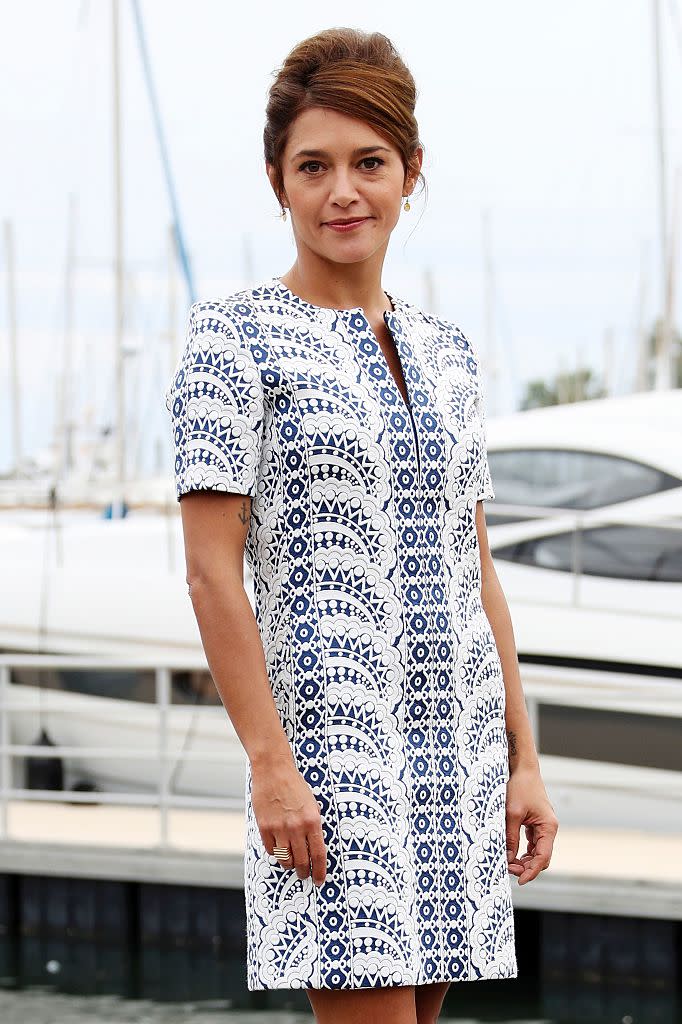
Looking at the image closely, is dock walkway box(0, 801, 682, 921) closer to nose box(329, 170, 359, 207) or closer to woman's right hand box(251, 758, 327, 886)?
woman's right hand box(251, 758, 327, 886)

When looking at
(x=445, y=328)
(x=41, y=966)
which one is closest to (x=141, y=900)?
(x=41, y=966)

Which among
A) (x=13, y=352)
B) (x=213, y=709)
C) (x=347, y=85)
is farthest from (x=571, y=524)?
(x=13, y=352)

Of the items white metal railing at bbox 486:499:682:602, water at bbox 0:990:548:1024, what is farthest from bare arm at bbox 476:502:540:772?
white metal railing at bbox 486:499:682:602

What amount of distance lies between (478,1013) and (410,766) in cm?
536

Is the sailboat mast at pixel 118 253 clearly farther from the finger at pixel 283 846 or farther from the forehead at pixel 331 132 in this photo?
the finger at pixel 283 846

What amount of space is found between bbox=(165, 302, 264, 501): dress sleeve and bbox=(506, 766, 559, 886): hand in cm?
53

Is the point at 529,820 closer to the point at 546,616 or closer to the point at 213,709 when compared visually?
the point at 546,616

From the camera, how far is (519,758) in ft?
6.58

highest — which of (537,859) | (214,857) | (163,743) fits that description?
(537,859)

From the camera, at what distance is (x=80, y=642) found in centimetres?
859

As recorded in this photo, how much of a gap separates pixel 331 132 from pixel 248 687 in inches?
25.9

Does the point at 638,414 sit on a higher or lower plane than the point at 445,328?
higher

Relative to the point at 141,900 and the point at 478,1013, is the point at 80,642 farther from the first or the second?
the point at 478,1013

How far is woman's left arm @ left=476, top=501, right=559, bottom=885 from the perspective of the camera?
198cm
